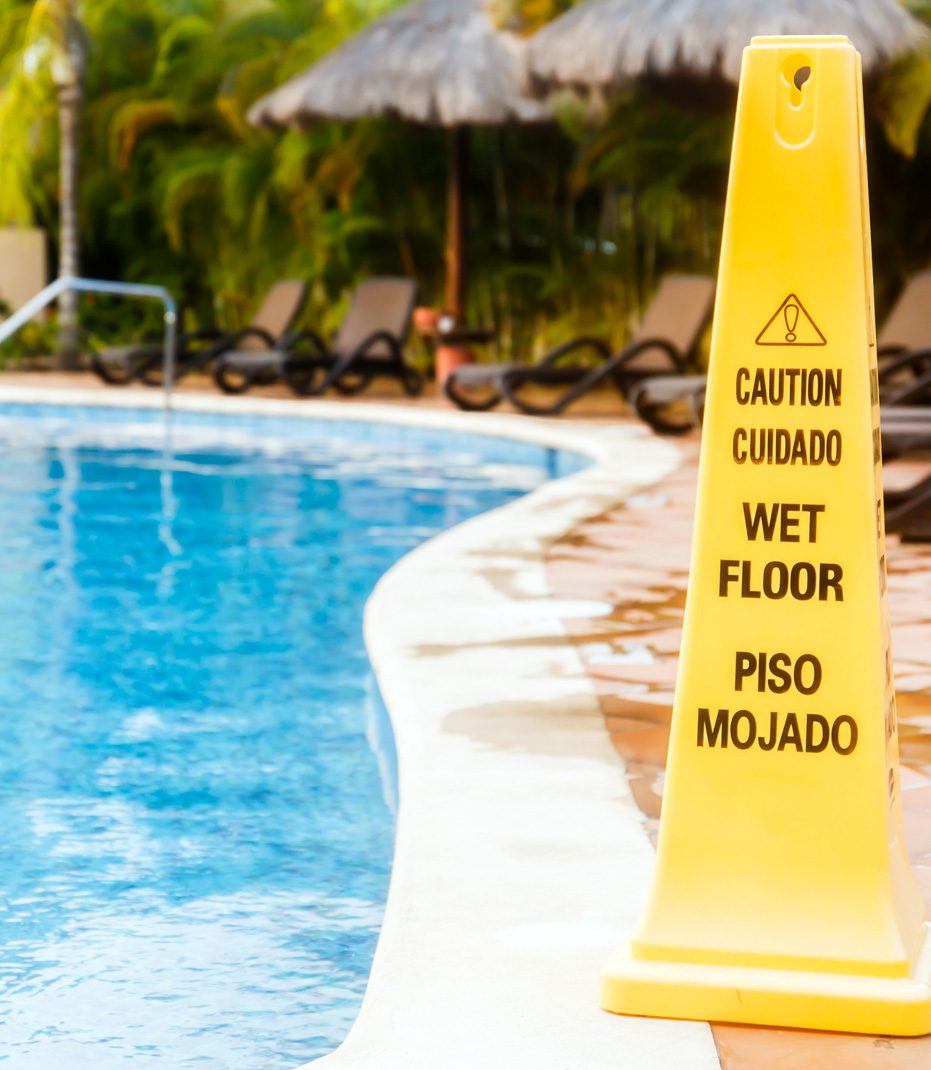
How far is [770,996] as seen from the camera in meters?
2.12

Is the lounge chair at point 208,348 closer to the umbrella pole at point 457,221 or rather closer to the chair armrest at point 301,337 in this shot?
the chair armrest at point 301,337

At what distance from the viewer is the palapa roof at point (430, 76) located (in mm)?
13922

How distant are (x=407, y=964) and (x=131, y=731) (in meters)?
2.21

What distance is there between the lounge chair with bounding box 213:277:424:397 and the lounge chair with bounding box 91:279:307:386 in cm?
48

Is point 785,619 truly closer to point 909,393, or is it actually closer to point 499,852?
point 499,852

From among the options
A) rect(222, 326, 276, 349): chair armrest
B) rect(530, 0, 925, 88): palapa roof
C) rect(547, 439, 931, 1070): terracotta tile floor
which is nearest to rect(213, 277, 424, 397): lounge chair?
rect(222, 326, 276, 349): chair armrest

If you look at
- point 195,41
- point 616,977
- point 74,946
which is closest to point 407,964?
A: point 616,977

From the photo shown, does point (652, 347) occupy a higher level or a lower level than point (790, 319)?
lower

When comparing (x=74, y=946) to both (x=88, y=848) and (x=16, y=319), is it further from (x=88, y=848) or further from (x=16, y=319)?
(x=16, y=319)

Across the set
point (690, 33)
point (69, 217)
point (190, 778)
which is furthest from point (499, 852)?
point (69, 217)

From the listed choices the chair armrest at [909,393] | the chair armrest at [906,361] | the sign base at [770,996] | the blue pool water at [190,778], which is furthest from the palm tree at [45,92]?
the sign base at [770,996]

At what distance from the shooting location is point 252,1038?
2.61 meters

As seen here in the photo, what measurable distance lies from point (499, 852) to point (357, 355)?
11409mm

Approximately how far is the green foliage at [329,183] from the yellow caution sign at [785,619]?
11.3 metres
